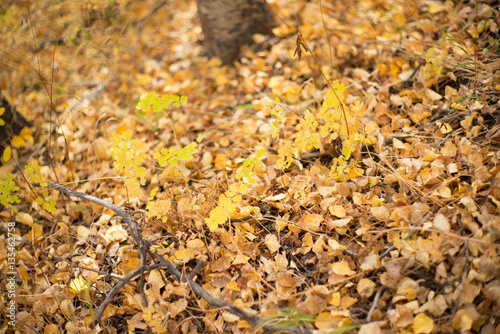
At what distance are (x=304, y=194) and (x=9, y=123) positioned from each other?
2.17m

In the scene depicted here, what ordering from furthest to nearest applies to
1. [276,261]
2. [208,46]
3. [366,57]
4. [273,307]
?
[208,46] → [366,57] → [276,261] → [273,307]

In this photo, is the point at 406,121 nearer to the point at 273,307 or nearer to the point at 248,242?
the point at 248,242

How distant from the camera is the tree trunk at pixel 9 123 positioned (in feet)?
7.36

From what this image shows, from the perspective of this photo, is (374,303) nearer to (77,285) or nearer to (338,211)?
(338,211)

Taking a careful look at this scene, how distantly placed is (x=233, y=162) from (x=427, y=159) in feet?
3.31

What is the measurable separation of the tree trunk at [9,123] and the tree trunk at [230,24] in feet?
5.05

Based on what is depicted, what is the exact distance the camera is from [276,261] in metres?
1.37

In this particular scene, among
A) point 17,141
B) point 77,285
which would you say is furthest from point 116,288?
point 17,141

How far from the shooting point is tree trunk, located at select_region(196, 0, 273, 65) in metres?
2.49

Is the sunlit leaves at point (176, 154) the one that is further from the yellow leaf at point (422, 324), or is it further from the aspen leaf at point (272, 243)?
the yellow leaf at point (422, 324)

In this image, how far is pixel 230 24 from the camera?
2.54m

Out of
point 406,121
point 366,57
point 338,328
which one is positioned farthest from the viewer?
point 366,57

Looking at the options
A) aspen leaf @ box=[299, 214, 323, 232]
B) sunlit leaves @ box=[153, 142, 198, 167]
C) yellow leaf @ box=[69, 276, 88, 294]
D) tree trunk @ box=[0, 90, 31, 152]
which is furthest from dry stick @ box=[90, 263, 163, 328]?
tree trunk @ box=[0, 90, 31, 152]

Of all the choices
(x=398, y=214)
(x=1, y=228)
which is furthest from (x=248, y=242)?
(x=1, y=228)
